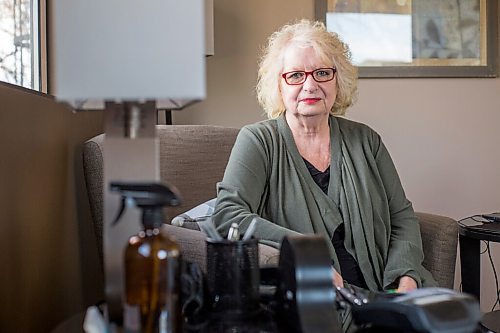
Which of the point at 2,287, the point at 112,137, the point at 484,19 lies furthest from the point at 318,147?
the point at 484,19

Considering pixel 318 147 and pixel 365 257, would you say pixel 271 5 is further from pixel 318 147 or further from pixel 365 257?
pixel 365 257

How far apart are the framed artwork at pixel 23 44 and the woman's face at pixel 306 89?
0.67 metres

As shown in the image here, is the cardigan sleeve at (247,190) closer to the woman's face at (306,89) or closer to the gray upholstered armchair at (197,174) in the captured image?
the woman's face at (306,89)

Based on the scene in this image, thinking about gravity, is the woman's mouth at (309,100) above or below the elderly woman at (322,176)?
above

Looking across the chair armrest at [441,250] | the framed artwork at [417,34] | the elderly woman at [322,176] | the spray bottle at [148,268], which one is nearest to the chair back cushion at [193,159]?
the elderly woman at [322,176]

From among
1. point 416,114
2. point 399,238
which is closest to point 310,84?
point 399,238

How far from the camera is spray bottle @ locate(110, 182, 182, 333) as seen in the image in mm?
820

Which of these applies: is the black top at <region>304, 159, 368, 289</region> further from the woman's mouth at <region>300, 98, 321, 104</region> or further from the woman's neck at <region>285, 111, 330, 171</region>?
the woman's mouth at <region>300, 98, 321, 104</region>

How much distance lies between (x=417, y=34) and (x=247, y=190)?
1562 millimetres

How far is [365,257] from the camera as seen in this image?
1835mm

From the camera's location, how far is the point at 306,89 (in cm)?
192

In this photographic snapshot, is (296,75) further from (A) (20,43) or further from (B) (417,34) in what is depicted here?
(B) (417,34)

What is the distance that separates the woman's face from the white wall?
39.9 inches

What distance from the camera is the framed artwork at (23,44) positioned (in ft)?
5.17
